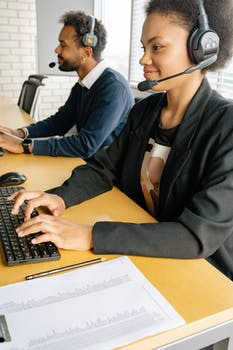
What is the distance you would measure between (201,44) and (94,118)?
847 mm

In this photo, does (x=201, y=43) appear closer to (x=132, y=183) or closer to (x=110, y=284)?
(x=132, y=183)

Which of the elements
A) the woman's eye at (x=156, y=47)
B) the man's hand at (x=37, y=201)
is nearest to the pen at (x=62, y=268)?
the man's hand at (x=37, y=201)

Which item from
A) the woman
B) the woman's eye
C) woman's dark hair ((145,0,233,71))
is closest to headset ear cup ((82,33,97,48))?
the woman

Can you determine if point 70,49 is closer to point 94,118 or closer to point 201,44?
point 94,118

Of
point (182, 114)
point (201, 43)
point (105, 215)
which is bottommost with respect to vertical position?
point (105, 215)

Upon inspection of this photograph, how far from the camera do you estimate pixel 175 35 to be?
0.95 meters

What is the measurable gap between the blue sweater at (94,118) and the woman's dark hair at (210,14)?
0.70 m

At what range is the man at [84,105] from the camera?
1.60 meters

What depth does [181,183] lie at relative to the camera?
0.98 m

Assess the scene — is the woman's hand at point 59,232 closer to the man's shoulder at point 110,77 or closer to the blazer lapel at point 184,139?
the blazer lapel at point 184,139

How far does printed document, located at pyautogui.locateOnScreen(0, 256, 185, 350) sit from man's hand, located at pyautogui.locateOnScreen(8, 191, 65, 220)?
0.77ft

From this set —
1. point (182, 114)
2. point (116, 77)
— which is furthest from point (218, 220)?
point (116, 77)

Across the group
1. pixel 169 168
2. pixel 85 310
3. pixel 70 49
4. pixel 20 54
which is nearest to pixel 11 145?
pixel 70 49

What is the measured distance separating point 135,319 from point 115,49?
151 inches
